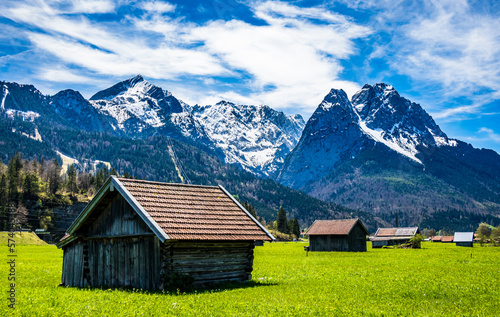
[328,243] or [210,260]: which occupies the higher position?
[210,260]

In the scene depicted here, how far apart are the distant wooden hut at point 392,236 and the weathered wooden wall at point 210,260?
94.0 metres

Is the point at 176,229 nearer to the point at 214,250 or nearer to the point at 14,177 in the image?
the point at 214,250

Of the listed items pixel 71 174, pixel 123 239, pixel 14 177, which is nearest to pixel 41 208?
pixel 14 177

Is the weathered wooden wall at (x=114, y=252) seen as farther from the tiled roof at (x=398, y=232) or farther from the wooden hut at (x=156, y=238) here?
the tiled roof at (x=398, y=232)

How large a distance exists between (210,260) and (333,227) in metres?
58.8

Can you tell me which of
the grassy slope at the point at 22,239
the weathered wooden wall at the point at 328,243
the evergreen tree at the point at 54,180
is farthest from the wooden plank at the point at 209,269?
the evergreen tree at the point at 54,180

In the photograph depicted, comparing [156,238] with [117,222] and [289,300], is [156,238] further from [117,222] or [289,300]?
[289,300]

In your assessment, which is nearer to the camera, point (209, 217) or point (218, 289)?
point (218, 289)

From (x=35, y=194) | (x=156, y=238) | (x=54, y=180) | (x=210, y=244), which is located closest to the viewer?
(x=156, y=238)

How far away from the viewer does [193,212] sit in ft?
79.7

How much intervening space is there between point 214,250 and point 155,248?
3586 millimetres

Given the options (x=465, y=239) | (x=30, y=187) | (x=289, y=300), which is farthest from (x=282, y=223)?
(x=289, y=300)

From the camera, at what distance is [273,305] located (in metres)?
17.7

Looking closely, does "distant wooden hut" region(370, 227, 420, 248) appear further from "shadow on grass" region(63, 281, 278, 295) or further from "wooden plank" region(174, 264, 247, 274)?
"shadow on grass" region(63, 281, 278, 295)
